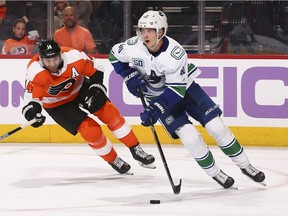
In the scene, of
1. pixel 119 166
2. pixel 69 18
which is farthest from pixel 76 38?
pixel 119 166

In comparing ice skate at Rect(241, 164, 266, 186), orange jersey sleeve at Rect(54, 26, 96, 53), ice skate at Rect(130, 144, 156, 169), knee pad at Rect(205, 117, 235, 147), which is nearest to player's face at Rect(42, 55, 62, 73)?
ice skate at Rect(130, 144, 156, 169)

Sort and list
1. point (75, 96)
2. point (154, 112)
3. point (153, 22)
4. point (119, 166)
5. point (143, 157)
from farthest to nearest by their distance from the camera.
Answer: point (119, 166) < point (75, 96) < point (143, 157) < point (153, 22) < point (154, 112)

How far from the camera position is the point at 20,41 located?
8.55 meters

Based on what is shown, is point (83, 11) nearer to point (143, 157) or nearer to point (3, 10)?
point (3, 10)

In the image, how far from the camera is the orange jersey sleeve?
8492 mm

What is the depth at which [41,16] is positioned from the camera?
8.56m

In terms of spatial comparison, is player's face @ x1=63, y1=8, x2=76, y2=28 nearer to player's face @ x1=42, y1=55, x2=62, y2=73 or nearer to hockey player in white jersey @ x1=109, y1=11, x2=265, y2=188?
player's face @ x1=42, y1=55, x2=62, y2=73

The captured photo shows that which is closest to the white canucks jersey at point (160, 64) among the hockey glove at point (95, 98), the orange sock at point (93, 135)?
the hockey glove at point (95, 98)

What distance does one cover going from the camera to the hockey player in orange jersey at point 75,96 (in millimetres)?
5945

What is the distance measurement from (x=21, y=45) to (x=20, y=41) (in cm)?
4

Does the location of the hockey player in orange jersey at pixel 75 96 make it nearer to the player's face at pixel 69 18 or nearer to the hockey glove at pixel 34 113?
the hockey glove at pixel 34 113

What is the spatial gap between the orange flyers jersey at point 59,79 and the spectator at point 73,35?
2.28m

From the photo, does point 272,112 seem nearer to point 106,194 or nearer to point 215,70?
point 215,70

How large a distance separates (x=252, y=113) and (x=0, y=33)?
2531mm
